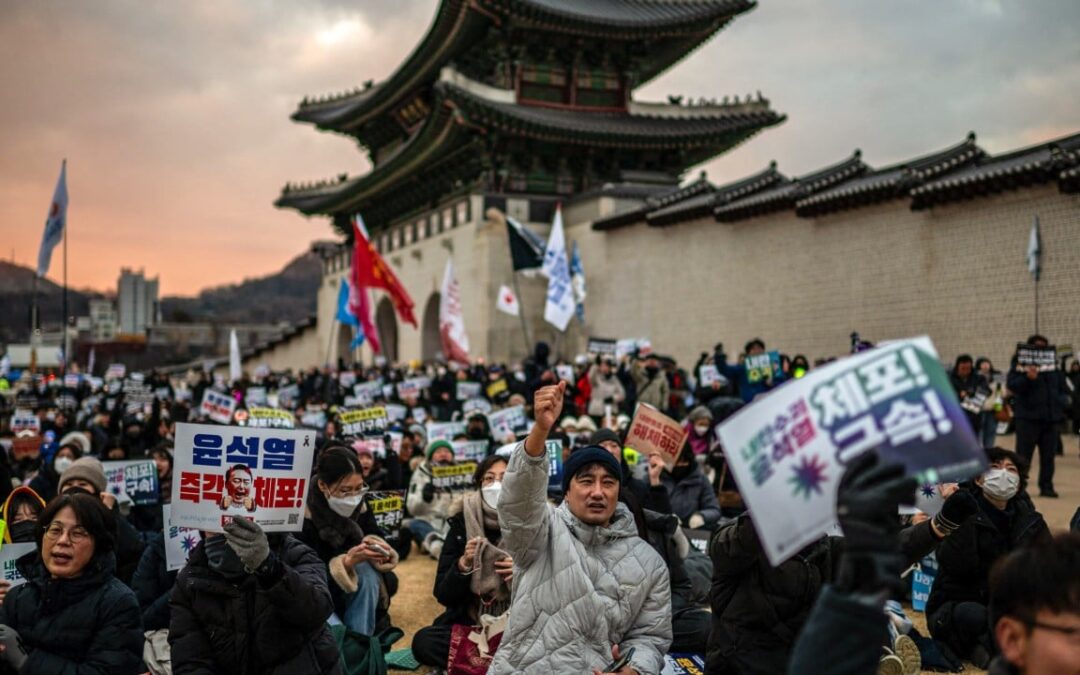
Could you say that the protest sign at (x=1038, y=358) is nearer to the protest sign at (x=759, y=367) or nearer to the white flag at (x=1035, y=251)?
the protest sign at (x=759, y=367)

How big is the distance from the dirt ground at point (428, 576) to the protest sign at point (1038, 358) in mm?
1349

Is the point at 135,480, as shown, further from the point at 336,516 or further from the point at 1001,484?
the point at 1001,484

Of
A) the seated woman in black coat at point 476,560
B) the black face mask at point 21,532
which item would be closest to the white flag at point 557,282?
the seated woman in black coat at point 476,560

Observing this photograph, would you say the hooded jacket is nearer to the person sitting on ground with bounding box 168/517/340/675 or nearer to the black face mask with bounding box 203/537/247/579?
the person sitting on ground with bounding box 168/517/340/675

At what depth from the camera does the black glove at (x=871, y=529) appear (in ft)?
5.54

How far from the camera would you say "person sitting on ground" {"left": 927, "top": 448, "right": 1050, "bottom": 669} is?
438 centimetres

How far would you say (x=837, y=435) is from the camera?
1.86m

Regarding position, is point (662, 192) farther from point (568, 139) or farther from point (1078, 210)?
point (1078, 210)

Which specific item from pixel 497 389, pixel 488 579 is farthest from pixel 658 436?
pixel 497 389

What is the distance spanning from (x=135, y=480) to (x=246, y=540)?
3.97 metres

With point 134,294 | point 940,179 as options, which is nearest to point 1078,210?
point 940,179

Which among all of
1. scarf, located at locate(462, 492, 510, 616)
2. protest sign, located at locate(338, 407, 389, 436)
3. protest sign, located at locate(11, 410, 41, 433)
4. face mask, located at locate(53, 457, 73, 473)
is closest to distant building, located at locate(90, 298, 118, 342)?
protest sign, located at locate(11, 410, 41, 433)

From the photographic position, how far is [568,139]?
2362cm

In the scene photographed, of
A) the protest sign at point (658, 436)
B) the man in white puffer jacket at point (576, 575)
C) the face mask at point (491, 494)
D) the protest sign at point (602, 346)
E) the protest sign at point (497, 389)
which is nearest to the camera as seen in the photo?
the man in white puffer jacket at point (576, 575)
